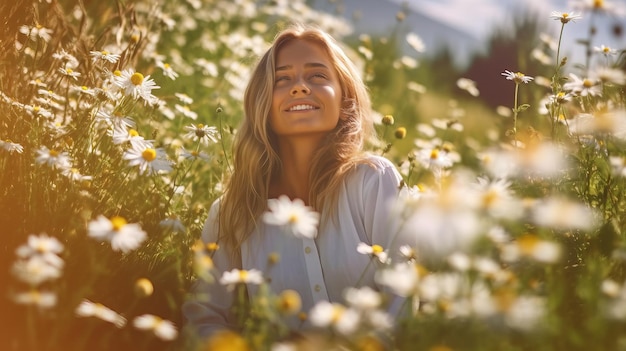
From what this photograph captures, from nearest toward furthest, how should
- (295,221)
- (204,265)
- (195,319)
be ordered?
(204,265) → (295,221) → (195,319)

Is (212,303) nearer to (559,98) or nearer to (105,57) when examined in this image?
(105,57)

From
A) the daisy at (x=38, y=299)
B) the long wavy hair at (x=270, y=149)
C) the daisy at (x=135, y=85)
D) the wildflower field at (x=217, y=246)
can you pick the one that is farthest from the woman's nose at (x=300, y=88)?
the daisy at (x=38, y=299)

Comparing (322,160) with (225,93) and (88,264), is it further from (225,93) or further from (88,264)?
(225,93)

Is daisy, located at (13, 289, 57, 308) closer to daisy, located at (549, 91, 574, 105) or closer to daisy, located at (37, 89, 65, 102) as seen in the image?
daisy, located at (37, 89, 65, 102)

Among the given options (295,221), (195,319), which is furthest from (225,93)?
(295,221)

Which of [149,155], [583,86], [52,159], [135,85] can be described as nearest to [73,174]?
[52,159]

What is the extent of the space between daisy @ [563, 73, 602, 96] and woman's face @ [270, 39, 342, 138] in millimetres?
778

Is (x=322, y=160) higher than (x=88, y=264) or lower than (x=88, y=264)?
higher

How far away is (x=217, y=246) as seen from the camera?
6.36 ft

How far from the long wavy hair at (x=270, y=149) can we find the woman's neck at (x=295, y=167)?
3cm

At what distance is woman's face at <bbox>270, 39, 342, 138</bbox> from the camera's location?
90.7 inches

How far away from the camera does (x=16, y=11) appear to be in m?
2.59

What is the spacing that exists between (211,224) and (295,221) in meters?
0.97

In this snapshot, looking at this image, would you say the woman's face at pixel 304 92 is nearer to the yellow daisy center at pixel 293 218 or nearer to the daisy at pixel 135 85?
the daisy at pixel 135 85
